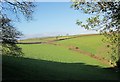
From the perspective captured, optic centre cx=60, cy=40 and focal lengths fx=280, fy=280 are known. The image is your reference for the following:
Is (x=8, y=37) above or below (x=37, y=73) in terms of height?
above

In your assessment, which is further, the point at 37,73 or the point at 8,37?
the point at 8,37

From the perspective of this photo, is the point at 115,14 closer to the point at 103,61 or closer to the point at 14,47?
the point at 14,47

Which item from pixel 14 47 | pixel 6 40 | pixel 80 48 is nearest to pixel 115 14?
pixel 6 40

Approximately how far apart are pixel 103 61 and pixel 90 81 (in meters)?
28.0

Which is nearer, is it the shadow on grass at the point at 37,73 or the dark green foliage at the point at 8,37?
the shadow on grass at the point at 37,73

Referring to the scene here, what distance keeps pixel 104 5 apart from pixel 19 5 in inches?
341

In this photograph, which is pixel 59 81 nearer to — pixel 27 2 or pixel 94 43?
pixel 27 2

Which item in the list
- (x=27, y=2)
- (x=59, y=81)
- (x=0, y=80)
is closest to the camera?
(x=0, y=80)

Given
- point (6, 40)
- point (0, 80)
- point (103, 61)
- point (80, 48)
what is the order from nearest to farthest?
point (0, 80) → point (6, 40) → point (103, 61) → point (80, 48)

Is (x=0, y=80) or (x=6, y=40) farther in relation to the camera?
(x=6, y=40)

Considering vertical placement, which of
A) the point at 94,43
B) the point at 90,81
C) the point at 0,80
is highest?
the point at 0,80

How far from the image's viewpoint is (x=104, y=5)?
22953mm

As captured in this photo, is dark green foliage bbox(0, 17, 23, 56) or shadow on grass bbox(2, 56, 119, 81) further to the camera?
dark green foliage bbox(0, 17, 23, 56)

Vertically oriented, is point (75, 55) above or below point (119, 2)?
below
